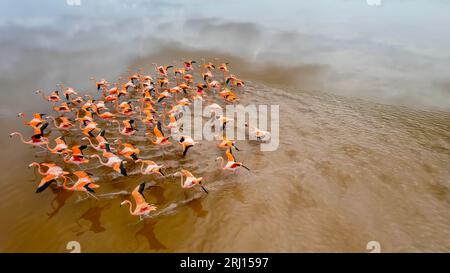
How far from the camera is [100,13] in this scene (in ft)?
133

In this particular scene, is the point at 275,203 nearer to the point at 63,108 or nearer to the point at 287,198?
the point at 287,198

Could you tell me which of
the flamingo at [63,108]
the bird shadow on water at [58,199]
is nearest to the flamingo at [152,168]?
the bird shadow on water at [58,199]

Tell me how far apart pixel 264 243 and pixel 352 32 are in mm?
26998

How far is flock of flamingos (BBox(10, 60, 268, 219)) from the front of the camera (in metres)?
10.0

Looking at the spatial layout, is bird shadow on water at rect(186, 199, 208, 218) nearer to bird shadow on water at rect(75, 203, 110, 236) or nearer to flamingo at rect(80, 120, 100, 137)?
bird shadow on water at rect(75, 203, 110, 236)

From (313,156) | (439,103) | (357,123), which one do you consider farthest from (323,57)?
(313,156)

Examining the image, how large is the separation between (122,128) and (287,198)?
314 inches

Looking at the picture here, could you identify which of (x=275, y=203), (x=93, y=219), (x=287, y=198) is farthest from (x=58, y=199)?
(x=287, y=198)

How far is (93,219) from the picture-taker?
357 inches

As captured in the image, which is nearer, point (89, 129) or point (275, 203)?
point (275, 203)

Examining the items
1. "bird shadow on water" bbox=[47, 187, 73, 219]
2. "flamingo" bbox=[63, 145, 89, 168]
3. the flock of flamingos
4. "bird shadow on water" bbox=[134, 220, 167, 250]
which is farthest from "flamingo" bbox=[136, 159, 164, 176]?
"bird shadow on water" bbox=[47, 187, 73, 219]

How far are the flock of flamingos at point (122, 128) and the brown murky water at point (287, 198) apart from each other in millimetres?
516

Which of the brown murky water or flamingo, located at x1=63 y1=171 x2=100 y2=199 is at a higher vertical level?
flamingo, located at x1=63 y1=171 x2=100 y2=199

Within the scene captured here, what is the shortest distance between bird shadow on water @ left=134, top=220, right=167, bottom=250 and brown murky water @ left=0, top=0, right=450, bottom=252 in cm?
3
